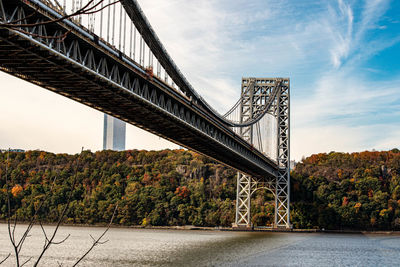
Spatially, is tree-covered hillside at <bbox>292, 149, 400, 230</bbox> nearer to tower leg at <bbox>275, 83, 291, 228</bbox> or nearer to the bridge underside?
tower leg at <bbox>275, 83, 291, 228</bbox>

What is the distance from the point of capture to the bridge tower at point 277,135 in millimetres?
72875

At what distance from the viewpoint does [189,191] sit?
291 ft

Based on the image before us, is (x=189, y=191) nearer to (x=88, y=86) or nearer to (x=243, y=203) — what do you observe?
(x=243, y=203)

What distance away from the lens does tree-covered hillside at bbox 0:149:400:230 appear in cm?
7719

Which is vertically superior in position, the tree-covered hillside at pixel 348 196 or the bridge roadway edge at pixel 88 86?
the bridge roadway edge at pixel 88 86

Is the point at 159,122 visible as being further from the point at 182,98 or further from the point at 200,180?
the point at 200,180

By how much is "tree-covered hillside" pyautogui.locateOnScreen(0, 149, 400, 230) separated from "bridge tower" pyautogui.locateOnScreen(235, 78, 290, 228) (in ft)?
12.7

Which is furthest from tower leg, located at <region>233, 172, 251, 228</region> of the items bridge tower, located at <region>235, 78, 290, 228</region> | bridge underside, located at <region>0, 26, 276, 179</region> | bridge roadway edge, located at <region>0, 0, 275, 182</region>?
bridge roadway edge, located at <region>0, 0, 275, 182</region>

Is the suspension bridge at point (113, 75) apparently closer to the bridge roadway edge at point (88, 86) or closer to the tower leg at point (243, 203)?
the bridge roadway edge at point (88, 86)

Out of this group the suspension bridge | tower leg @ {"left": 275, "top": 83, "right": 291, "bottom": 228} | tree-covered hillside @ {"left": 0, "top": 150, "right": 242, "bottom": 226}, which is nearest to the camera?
the suspension bridge

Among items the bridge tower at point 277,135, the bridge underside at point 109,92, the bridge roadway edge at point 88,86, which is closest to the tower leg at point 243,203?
the bridge tower at point 277,135

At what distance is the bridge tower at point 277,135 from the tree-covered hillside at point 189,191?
388 centimetres

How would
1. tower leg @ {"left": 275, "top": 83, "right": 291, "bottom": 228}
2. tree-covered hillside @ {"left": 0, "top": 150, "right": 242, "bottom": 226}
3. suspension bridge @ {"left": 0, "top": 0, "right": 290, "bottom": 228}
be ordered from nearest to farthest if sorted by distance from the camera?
1. suspension bridge @ {"left": 0, "top": 0, "right": 290, "bottom": 228}
2. tower leg @ {"left": 275, "top": 83, "right": 291, "bottom": 228}
3. tree-covered hillside @ {"left": 0, "top": 150, "right": 242, "bottom": 226}

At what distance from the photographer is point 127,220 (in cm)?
8569
